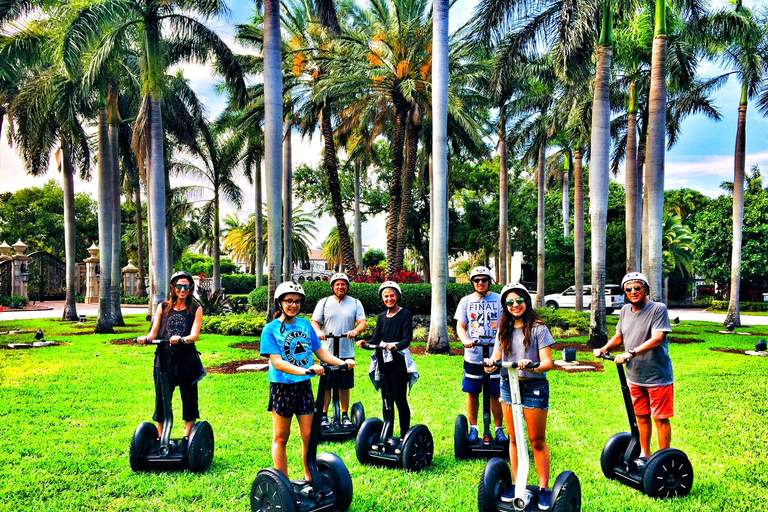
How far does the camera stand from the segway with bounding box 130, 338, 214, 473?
17.8 ft

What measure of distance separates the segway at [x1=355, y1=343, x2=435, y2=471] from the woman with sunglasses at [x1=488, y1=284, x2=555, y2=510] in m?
1.28

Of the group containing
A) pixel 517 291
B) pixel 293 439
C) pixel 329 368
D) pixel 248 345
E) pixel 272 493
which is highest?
pixel 517 291

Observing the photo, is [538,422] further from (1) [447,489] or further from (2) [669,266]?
(2) [669,266]

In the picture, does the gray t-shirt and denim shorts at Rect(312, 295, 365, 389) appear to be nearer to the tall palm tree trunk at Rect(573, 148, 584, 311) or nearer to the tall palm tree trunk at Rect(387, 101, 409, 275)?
the tall palm tree trunk at Rect(387, 101, 409, 275)

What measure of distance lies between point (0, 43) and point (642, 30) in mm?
19267

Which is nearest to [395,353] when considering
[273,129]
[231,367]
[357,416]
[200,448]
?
[357,416]

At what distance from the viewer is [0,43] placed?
17062 mm

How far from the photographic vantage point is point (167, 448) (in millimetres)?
5531

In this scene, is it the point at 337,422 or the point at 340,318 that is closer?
→ the point at 340,318

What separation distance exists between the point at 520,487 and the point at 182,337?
324 centimetres

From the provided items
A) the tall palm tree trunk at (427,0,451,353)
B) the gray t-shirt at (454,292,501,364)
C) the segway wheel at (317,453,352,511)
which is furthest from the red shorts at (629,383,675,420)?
the tall palm tree trunk at (427,0,451,353)

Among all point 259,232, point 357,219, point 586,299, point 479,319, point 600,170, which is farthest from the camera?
point 586,299

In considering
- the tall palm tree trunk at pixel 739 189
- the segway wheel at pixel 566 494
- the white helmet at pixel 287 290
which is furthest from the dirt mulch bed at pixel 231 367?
the tall palm tree trunk at pixel 739 189

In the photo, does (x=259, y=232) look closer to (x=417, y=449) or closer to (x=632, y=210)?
(x=632, y=210)
